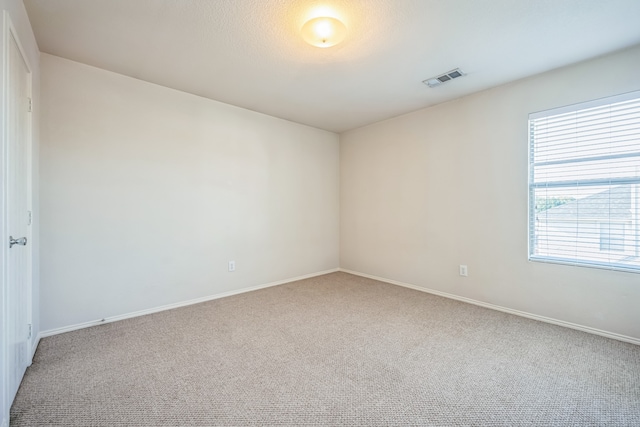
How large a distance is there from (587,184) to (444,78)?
5.51 feet

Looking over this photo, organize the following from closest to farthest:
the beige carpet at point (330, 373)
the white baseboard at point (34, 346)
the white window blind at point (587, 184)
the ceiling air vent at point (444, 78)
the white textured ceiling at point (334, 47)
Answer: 1. the beige carpet at point (330, 373)
2. the white textured ceiling at point (334, 47)
3. the white baseboard at point (34, 346)
4. the white window blind at point (587, 184)
5. the ceiling air vent at point (444, 78)

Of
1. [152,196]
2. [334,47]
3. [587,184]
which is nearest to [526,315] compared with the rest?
[587,184]

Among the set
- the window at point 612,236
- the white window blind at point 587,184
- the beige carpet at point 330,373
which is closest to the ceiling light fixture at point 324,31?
the white window blind at point 587,184

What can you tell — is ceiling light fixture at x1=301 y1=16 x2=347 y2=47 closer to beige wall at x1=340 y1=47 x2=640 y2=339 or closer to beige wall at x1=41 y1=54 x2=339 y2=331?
beige wall at x1=340 y1=47 x2=640 y2=339

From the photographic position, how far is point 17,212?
1777mm

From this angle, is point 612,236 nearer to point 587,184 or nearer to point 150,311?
point 587,184

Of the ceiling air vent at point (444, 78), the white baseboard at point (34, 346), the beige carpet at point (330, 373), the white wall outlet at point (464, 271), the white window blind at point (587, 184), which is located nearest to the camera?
the beige carpet at point (330, 373)

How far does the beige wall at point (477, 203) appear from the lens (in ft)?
8.31

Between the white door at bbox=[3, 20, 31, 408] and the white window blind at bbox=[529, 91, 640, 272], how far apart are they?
13.8ft

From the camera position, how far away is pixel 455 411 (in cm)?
158

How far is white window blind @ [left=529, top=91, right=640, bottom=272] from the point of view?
2.40 m

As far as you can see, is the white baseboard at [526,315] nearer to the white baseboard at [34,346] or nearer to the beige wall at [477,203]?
the beige wall at [477,203]

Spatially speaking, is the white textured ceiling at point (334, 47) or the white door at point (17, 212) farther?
the white textured ceiling at point (334, 47)

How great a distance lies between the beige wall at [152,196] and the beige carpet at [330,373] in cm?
47
